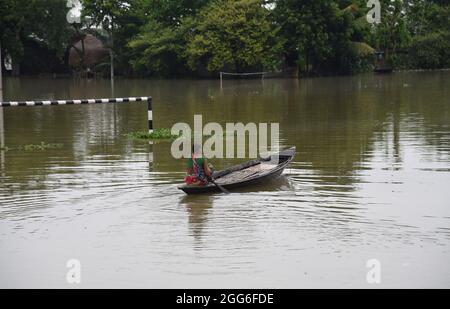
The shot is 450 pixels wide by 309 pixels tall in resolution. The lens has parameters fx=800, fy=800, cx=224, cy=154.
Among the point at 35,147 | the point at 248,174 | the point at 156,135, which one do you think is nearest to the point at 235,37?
the point at 156,135

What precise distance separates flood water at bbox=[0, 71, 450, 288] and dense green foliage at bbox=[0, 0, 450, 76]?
30.6m

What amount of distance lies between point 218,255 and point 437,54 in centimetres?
5401

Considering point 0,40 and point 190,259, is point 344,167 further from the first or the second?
point 0,40

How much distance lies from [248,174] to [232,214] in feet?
8.39

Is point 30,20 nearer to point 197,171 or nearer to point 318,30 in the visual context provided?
point 318,30

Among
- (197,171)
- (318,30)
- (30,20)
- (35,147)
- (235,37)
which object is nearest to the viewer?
(197,171)

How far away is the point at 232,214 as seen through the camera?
12.4m

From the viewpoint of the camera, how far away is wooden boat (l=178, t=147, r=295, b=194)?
539 inches

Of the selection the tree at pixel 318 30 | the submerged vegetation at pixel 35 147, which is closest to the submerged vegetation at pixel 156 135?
the submerged vegetation at pixel 35 147

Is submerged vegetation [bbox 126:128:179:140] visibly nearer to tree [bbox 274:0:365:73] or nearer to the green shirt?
the green shirt

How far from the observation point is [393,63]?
201ft


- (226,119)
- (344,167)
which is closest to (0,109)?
(226,119)
